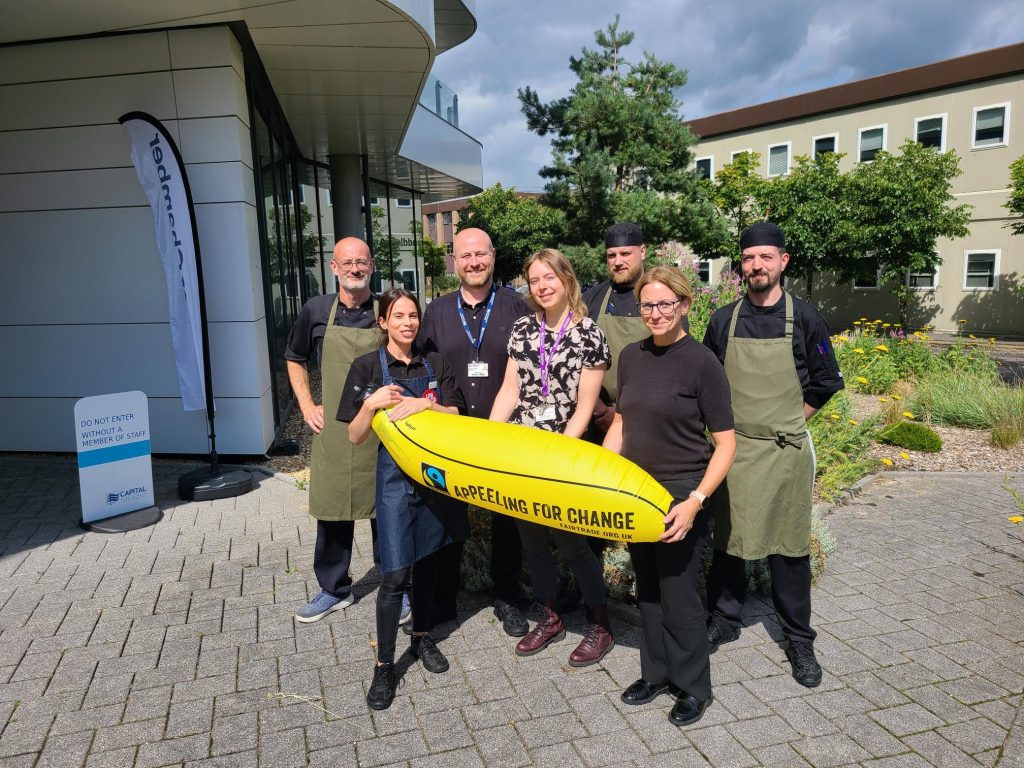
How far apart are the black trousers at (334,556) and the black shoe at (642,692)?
5.18ft

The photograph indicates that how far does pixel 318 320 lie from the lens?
12.3 ft

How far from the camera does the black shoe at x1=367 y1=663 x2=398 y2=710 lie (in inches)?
116

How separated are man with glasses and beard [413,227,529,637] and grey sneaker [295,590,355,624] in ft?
1.93

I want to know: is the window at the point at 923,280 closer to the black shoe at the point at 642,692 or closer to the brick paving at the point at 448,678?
the brick paving at the point at 448,678

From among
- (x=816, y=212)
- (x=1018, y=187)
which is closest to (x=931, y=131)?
(x=1018, y=187)

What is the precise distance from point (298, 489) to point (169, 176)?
3064 millimetres

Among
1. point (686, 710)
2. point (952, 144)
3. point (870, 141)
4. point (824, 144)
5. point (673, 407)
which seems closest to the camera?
point (673, 407)

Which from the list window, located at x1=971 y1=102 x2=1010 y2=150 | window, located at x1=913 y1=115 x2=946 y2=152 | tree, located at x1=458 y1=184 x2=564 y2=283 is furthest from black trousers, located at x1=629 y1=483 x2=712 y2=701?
tree, located at x1=458 y1=184 x2=564 y2=283

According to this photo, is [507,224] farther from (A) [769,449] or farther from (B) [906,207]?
(A) [769,449]

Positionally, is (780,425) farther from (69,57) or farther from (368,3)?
(69,57)

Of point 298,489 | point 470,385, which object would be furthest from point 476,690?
point 298,489

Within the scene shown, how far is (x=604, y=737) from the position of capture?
108 inches

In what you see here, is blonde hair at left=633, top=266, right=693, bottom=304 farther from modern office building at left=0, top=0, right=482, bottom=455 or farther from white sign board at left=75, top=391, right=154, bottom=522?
white sign board at left=75, top=391, right=154, bottom=522

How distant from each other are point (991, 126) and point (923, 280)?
567 cm
